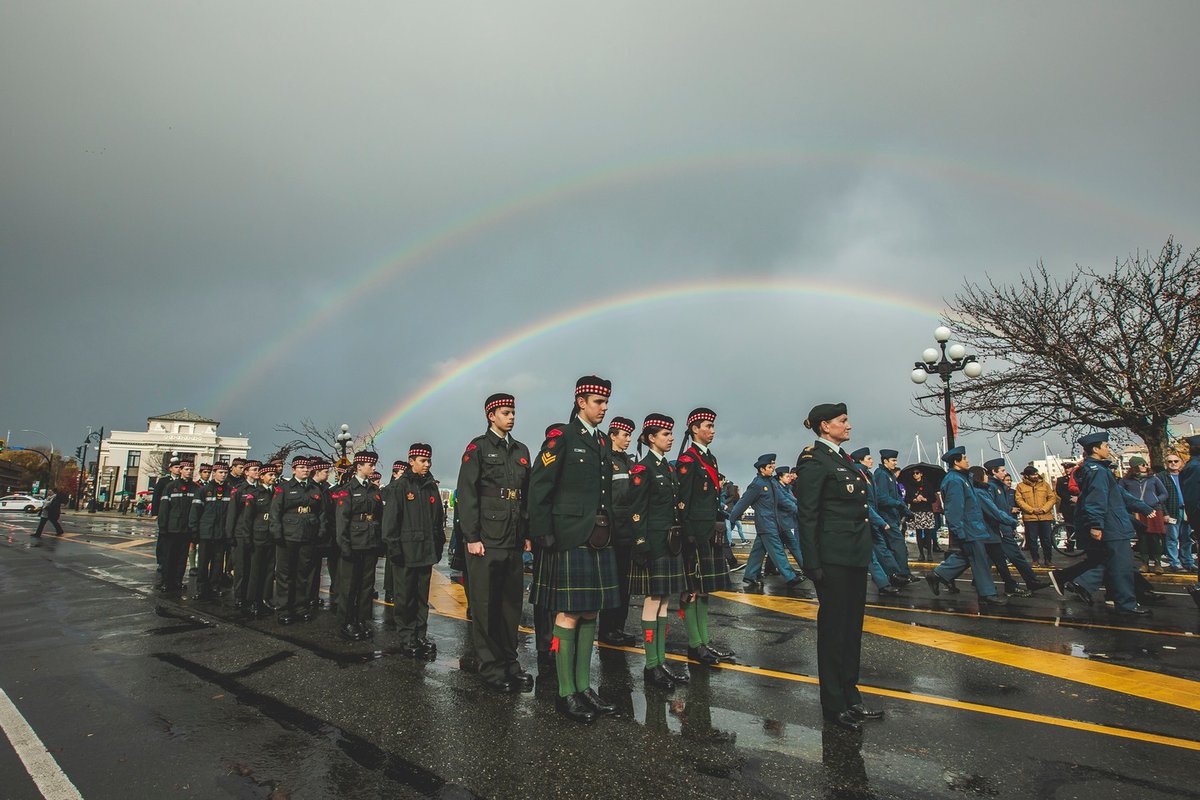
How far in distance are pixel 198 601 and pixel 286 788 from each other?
8014 mm

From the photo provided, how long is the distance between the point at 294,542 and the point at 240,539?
63.7 inches

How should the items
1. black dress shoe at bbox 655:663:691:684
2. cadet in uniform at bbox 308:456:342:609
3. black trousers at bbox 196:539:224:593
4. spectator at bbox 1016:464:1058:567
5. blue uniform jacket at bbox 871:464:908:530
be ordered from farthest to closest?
spectator at bbox 1016:464:1058:567 → blue uniform jacket at bbox 871:464:908:530 → black trousers at bbox 196:539:224:593 → cadet in uniform at bbox 308:456:342:609 → black dress shoe at bbox 655:663:691:684

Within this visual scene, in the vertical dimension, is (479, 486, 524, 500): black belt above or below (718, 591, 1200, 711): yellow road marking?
above

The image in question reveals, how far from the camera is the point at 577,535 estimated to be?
4.81m

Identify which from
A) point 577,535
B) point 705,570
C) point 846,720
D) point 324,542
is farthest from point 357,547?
point 846,720

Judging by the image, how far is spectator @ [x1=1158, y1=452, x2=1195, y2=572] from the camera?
13633mm

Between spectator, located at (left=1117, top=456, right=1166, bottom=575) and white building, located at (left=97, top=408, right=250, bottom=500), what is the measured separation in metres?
97.5

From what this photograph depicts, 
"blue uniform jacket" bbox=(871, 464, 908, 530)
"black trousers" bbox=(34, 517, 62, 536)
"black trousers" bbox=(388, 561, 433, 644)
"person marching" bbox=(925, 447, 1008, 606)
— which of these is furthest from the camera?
"black trousers" bbox=(34, 517, 62, 536)

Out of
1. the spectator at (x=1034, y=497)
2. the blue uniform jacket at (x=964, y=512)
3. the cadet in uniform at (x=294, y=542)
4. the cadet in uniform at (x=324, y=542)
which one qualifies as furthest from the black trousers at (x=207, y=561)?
the spectator at (x=1034, y=497)

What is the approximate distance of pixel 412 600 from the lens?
6.67m

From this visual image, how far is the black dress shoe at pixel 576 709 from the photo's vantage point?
432 centimetres

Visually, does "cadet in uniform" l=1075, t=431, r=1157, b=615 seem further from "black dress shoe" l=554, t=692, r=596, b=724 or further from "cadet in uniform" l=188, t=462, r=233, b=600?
"cadet in uniform" l=188, t=462, r=233, b=600

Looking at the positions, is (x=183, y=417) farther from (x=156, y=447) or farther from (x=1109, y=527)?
(x=1109, y=527)

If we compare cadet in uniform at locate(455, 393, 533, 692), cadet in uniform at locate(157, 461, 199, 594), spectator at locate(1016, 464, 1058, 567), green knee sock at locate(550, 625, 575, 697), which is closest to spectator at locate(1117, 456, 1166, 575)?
spectator at locate(1016, 464, 1058, 567)
